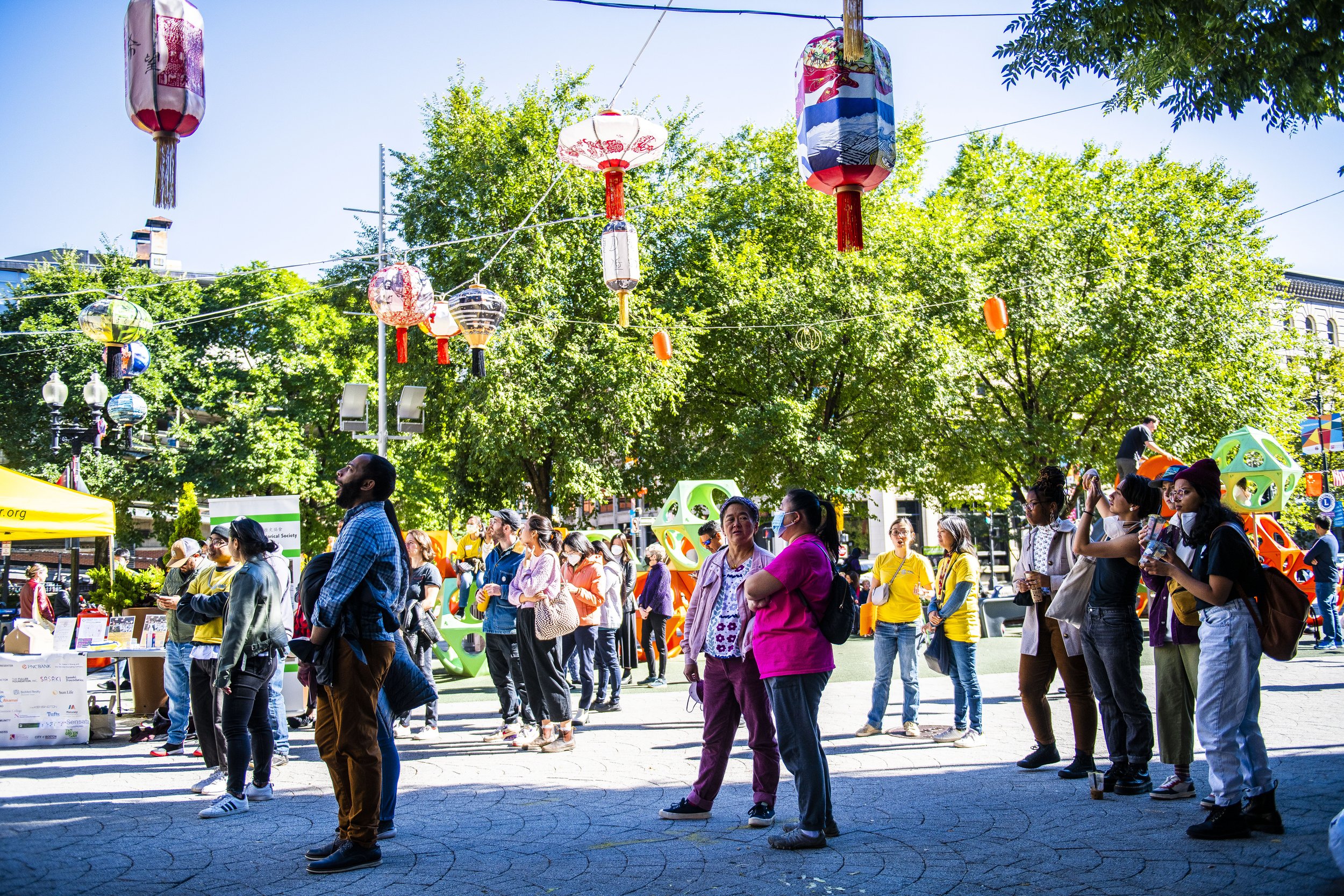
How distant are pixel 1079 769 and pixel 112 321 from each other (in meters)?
12.0

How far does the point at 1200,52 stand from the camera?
6113mm

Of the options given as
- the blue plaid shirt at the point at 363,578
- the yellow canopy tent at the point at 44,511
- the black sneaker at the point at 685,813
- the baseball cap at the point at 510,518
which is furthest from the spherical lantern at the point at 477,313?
the black sneaker at the point at 685,813

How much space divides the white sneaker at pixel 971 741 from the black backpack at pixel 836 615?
339cm

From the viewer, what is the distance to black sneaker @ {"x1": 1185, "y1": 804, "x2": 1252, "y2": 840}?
16.4ft

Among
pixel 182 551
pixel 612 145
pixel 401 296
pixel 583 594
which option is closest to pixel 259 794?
pixel 583 594

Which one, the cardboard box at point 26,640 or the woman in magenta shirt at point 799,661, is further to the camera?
the cardboard box at point 26,640

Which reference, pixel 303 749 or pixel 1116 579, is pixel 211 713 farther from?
pixel 1116 579

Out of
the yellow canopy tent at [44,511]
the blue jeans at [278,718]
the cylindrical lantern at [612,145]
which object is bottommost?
the blue jeans at [278,718]

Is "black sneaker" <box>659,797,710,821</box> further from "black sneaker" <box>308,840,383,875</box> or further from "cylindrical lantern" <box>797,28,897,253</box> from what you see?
"cylindrical lantern" <box>797,28,897,253</box>

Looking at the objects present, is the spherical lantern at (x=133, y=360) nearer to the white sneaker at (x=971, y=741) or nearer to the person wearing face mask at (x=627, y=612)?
the person wearing face mask at (x=627, y=612)

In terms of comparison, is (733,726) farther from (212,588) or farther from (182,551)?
(182,551)

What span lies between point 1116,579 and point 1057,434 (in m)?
21.9

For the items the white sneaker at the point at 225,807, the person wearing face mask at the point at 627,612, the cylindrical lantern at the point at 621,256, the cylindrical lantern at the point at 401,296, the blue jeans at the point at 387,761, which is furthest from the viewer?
the person wearing face mask at the point at 627,612

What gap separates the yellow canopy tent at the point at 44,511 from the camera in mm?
8711
